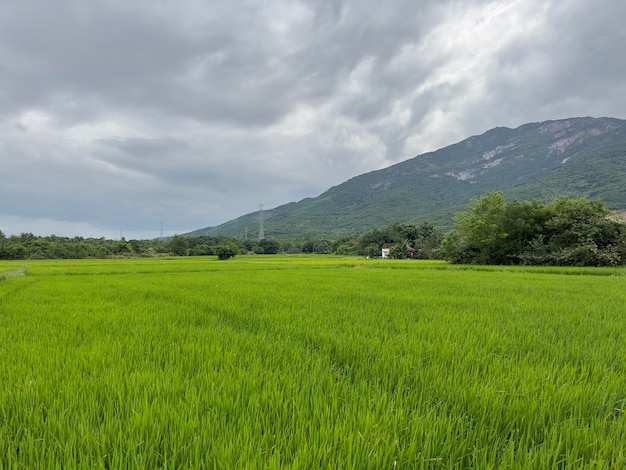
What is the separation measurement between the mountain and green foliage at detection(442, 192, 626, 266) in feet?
237

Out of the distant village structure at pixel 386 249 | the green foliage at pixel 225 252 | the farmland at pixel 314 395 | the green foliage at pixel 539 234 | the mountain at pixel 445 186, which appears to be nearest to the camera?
the farmland at pixel 314 395

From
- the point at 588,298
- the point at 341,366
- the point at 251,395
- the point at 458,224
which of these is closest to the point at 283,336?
the point at 341,366

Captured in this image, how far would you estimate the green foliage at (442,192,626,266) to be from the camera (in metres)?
22.3

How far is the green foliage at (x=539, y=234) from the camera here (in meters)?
22.3

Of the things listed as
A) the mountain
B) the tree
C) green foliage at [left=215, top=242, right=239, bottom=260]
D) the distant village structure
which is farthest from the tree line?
the mountain

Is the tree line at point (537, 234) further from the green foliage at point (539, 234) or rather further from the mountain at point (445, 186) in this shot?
the mountain at point (445, 186)

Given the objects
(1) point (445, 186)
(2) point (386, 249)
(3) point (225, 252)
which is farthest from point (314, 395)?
(1) point (445, 186)

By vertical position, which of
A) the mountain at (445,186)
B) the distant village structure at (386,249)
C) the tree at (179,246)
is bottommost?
the distant village structure at (386,249)

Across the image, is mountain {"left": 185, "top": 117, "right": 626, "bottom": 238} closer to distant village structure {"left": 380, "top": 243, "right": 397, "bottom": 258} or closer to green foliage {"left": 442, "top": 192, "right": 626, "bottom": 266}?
distant village structure {"left": 380, "top": 243, "right": 397, "bottom": 258}

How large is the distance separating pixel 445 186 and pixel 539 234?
159075mm

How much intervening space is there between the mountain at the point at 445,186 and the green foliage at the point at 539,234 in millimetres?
72089

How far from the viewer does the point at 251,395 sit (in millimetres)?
1915

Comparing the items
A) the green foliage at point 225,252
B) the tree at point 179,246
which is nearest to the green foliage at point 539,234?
the green foliage at point 225,252

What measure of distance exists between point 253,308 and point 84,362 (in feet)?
10.6
